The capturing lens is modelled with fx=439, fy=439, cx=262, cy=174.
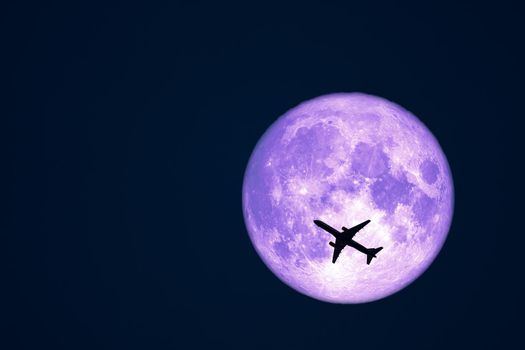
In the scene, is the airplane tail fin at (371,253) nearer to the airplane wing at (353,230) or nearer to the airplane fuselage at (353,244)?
the airplane fuselage at (353,244)

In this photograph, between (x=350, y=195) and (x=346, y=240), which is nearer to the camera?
(x=350, y=195)

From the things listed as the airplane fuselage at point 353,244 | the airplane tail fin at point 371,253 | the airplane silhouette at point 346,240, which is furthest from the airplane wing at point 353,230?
the airplane tail fin at point 371,253

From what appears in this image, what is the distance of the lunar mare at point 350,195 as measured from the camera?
15172mm

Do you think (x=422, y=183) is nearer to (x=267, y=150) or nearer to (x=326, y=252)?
(x=326, y=252)

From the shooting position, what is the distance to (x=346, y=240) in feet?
50.1

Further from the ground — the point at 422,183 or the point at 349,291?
the point at 422,183

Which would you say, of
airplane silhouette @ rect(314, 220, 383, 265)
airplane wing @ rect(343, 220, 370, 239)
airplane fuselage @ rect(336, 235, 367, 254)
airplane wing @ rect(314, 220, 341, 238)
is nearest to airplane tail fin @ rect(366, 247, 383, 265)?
airplane silhouette @ rect(314, 220, 383, 265)

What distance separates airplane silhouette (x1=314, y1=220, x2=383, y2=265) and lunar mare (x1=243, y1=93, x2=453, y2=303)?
207 mm

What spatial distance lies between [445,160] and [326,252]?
6.70 metres

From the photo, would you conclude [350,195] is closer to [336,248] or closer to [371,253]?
[336,248]

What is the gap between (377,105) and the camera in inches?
680

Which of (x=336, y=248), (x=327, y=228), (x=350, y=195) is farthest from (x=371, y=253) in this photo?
(x=350, y=195)

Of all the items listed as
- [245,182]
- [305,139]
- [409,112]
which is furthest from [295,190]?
[409,112]

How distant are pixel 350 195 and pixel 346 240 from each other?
1602mm
